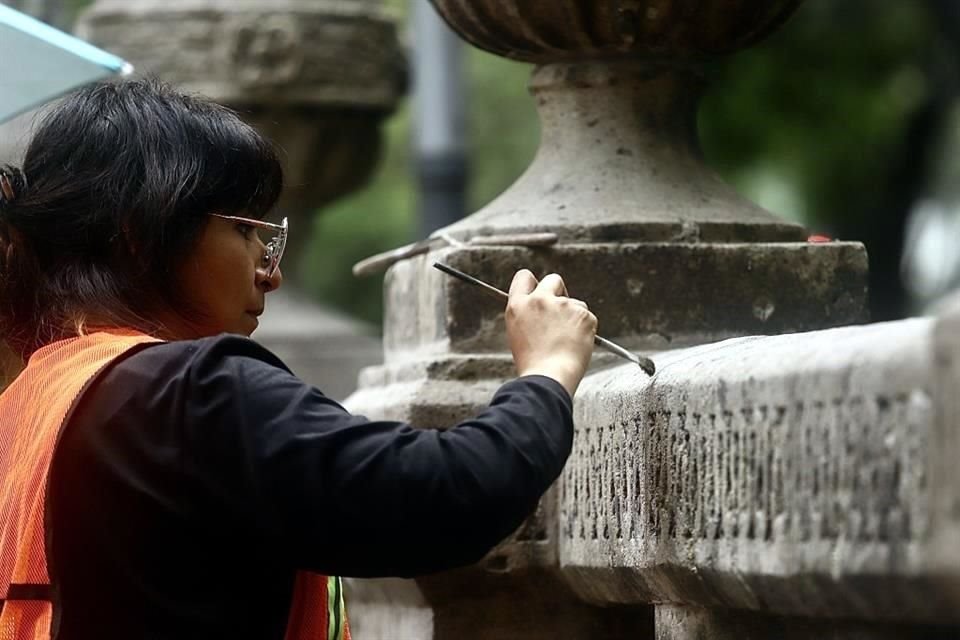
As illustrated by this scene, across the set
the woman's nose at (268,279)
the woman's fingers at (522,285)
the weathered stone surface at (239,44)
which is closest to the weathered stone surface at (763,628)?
the woman's fingers at (522,285)

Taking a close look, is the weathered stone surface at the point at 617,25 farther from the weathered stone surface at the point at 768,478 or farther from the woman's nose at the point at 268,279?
the woman's nose at the point at 268,279

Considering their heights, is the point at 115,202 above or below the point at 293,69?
below

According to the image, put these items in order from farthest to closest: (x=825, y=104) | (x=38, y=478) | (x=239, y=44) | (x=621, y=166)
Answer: (x=825, y=104) < (x=239, y=44) < (x=621, y=166) < (x=38, y=478)

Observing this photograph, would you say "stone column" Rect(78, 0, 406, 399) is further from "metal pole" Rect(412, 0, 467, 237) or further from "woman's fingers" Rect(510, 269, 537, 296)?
"woman's fingers" Rect(510, 269, 537, 296)

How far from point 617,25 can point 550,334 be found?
1.01m

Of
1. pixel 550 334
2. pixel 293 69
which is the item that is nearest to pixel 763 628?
pixel 550 334

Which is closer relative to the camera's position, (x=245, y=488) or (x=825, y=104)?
(x=245, y=488)

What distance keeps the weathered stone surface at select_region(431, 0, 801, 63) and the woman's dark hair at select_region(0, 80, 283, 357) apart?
875mm

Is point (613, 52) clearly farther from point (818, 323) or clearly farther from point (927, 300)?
point (927, 300)

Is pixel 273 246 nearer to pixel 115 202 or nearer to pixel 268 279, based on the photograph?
pixel 268 279

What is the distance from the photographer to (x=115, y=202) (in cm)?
254

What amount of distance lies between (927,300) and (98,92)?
14062mm

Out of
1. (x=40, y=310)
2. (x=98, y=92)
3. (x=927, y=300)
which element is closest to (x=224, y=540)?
(x=40, y=310)

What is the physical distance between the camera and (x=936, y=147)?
557 inches
